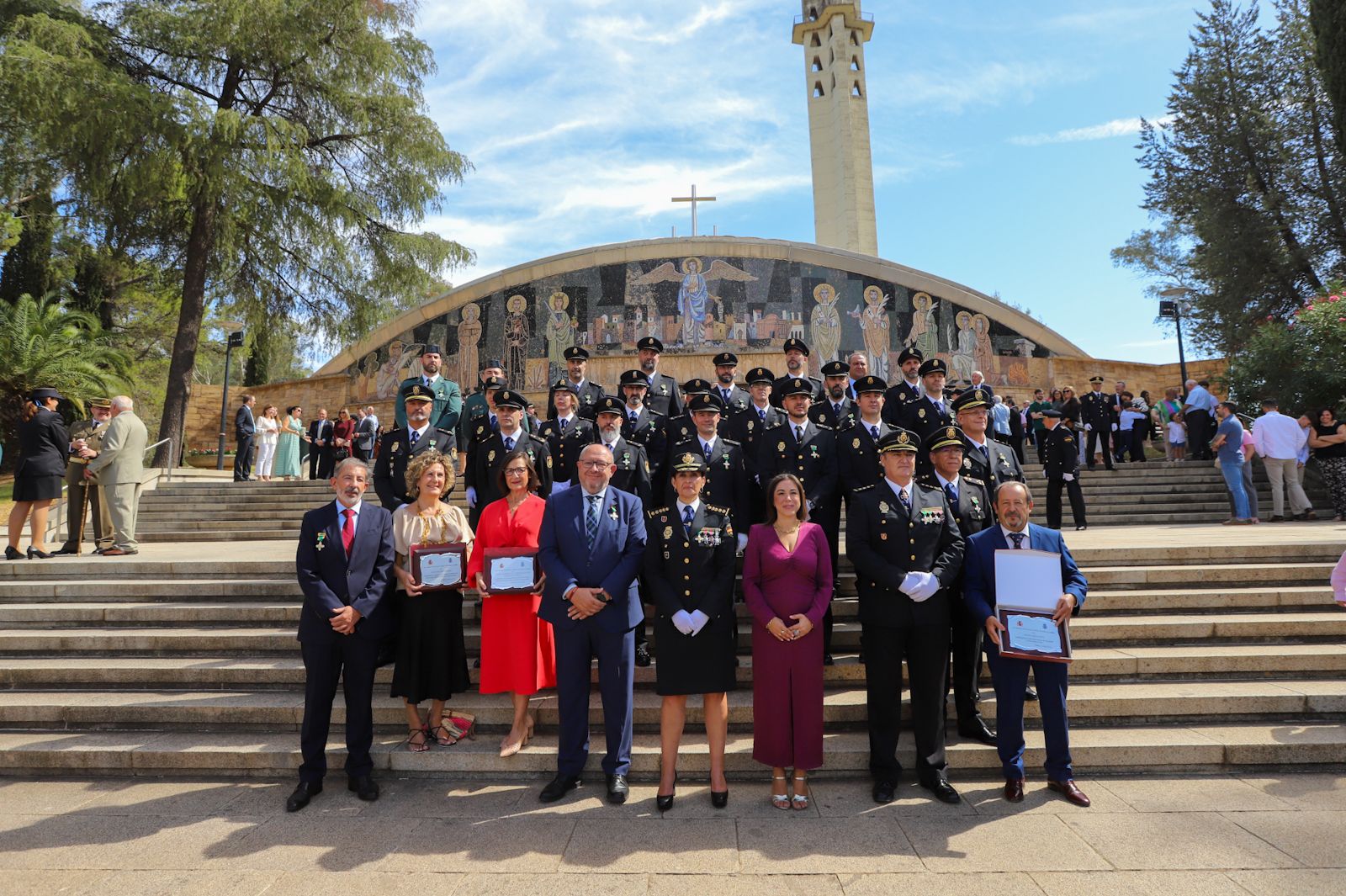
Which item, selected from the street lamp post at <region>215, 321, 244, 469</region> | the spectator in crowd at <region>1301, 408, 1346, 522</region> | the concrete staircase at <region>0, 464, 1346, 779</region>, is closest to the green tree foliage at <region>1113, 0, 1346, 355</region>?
the spectator in crowd at <region>1301, 408, 1346, 522</region>

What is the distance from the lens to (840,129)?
129 ft

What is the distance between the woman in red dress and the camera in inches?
181

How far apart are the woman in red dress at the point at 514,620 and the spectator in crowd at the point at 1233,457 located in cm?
1069

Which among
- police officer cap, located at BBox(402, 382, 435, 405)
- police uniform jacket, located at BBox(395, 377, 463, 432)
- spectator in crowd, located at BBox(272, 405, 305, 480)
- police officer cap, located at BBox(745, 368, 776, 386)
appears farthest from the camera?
spectator in crowd, located at BBox(272, 405, 305, 480)

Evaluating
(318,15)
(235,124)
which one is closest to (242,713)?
(235,124)

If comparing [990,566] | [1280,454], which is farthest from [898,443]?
[1280,454]

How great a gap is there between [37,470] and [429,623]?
6.49 metres

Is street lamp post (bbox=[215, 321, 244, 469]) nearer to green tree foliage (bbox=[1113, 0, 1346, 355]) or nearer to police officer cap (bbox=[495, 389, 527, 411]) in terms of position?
police officer cap (bbox=[495, 389, 527, 411])

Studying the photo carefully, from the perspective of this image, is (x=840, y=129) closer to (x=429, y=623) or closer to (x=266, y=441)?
(x=266, y=441)

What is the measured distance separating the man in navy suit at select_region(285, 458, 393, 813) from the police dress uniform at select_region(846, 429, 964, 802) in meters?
2.86

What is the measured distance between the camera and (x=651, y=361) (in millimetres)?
7609

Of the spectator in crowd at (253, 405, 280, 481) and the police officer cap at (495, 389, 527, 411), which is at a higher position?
the spectator in crowd at (253, 405, 280, 481)

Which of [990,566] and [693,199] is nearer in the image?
[990,566]

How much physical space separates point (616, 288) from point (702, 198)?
7731 mm
